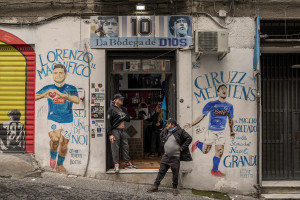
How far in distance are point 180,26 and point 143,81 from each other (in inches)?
146

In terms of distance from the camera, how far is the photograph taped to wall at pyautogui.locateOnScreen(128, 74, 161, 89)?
11.1m

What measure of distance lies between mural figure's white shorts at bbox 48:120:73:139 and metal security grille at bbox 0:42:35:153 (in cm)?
52

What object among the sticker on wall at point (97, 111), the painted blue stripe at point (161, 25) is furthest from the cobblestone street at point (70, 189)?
the painted blue stripe at point (161, 25)

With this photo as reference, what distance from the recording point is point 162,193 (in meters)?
7.08

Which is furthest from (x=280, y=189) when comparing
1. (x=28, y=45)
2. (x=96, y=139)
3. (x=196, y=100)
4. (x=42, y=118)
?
(x=28, y=45)

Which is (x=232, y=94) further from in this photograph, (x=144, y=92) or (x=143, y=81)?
(x=144, y=92)

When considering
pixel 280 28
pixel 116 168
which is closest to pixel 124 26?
pixel 116 168

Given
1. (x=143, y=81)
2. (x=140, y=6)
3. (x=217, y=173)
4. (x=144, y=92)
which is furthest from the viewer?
(x=144, y=92)

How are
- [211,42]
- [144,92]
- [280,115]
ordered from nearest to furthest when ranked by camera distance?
[211,42] → [280,115] → [144,92]

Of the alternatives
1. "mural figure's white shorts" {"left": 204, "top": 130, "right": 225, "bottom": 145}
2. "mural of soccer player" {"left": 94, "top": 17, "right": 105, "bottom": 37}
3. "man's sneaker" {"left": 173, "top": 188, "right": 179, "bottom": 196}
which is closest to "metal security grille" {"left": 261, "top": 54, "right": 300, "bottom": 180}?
"mural figure's white shorts" {"left": 204, "top": 130, "right": 225, "bottom": 145}

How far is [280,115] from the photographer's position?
844cm

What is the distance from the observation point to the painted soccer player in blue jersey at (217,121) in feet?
25.5

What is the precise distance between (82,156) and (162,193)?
7.31 feet

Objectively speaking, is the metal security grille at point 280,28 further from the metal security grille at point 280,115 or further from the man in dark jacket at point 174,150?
the man in dark jacket at point 174,150
